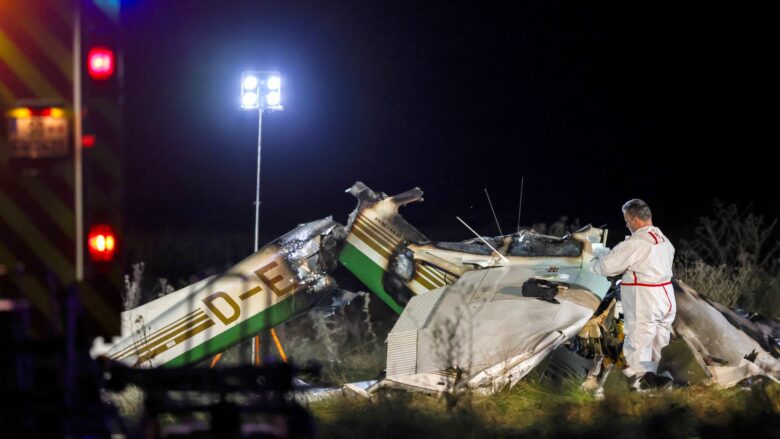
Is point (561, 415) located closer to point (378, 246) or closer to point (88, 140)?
point (378, 246)

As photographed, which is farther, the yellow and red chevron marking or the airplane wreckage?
the airplane wreckage

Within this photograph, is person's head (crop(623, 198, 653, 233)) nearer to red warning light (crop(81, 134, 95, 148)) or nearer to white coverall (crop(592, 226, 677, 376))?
white coverall (crop(592, 226, 677, 376))

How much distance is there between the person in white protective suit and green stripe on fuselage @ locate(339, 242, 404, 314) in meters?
1.73

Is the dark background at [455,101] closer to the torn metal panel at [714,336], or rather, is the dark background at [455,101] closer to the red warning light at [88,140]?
the torn metal panel at [714,336]

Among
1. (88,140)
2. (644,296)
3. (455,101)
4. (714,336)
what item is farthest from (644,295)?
(455,101)

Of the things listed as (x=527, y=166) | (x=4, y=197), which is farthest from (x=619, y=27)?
(x=4, y=197)

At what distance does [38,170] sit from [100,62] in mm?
581

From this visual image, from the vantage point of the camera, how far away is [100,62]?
16.8 feet

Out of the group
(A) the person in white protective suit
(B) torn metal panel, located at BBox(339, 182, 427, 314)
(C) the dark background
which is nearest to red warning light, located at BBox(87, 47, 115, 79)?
(B) torn metal panel, located at BBox(339, 182, 427, 314)

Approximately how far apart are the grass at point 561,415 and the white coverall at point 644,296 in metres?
0.34

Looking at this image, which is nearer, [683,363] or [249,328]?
[683,363]

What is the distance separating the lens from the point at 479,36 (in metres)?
37.8

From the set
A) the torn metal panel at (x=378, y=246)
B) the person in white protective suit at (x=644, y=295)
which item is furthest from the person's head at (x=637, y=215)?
the torn metal panel at (x=378, y=246)

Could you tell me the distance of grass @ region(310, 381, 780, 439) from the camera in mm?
6578
